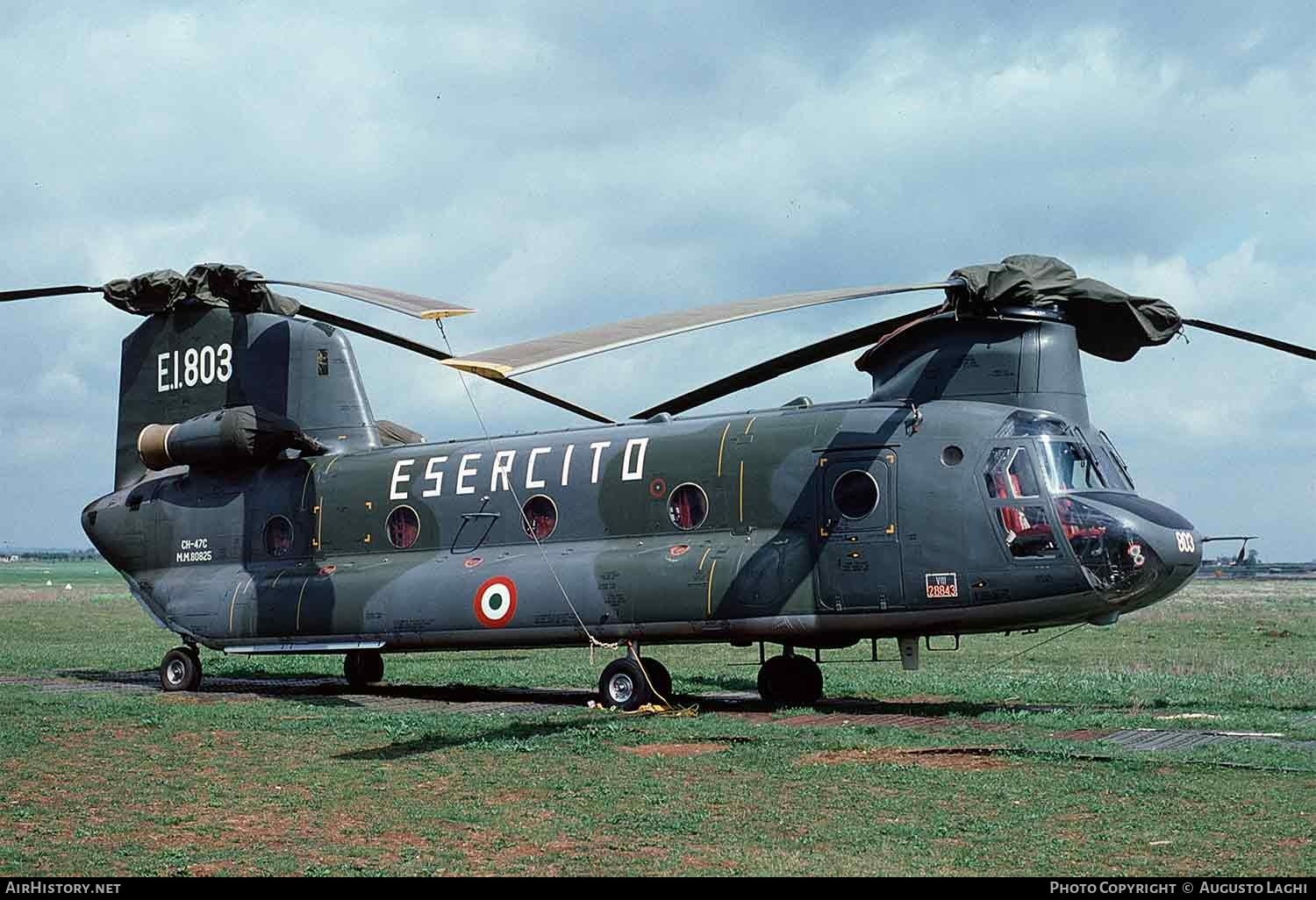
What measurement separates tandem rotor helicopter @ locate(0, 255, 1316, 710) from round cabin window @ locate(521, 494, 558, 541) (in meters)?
0.04

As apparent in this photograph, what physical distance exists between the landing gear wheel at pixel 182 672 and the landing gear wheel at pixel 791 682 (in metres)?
9.90

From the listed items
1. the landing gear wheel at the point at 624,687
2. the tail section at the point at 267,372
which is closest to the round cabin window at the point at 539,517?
the landing gear wheel at the point at 624,687

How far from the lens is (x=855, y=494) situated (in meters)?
18.0

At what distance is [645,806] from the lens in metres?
11.6

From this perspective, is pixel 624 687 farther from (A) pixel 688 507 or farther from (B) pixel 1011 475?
(B) pixel 1011 475

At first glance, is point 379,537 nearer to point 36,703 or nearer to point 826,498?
point 36,703

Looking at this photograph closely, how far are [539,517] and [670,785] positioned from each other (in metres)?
8.44

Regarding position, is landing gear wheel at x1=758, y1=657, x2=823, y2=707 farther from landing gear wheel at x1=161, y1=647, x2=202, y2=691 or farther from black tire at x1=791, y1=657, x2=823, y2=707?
landing gear wheel at x1=161, y1=647, x2=202, y2=691

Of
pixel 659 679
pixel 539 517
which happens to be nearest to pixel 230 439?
pixel 539 517

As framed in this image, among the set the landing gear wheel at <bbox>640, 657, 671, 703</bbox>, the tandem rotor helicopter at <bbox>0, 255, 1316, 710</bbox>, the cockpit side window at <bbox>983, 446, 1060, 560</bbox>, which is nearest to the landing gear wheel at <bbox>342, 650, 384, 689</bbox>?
the tandem rotor helicopter at <bbox>0, 255, 1316, 710</bbox>

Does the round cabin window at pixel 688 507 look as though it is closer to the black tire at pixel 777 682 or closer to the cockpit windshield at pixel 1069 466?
the black tire at pixel 777 682

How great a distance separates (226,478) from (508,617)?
7023mm

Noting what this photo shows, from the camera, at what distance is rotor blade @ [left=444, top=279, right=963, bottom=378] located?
43.8 ft

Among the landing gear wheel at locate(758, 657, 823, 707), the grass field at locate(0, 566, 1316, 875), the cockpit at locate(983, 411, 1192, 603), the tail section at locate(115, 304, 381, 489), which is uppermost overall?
the tail section at locate(115, 304, 381, 489)
